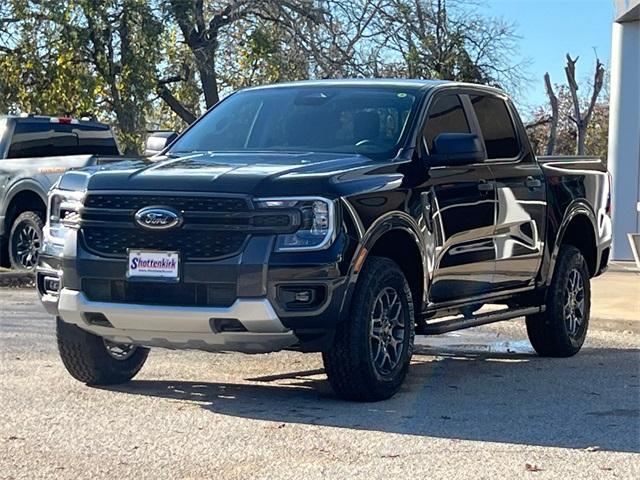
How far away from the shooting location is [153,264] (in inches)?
266

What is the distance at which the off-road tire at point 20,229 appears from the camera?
1470cm

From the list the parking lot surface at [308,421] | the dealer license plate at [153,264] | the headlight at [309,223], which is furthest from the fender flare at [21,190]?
the headlight at [309,223]

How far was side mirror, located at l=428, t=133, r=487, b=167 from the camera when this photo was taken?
770cm

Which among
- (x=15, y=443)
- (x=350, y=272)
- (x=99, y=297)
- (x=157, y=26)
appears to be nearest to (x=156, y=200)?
(x=99, y=297)

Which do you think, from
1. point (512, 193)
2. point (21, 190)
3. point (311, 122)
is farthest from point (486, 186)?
point (21, 190)

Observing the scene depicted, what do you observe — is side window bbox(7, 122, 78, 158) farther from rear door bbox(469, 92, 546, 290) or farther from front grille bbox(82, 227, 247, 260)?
front grille bbox(82, 227, 247, 260)

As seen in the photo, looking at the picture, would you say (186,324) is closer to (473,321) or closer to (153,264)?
(153,264)

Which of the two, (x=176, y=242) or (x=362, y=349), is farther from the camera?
(x=362, y=349)

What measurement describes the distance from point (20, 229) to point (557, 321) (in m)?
7.67

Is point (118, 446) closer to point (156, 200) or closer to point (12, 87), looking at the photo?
point (156, 200)

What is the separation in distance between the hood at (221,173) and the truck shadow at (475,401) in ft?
4.09

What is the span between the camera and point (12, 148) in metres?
15.2

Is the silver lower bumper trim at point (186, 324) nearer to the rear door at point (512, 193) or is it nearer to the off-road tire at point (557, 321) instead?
the rear door at point (512, 193)

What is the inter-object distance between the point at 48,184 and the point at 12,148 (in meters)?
0.89
